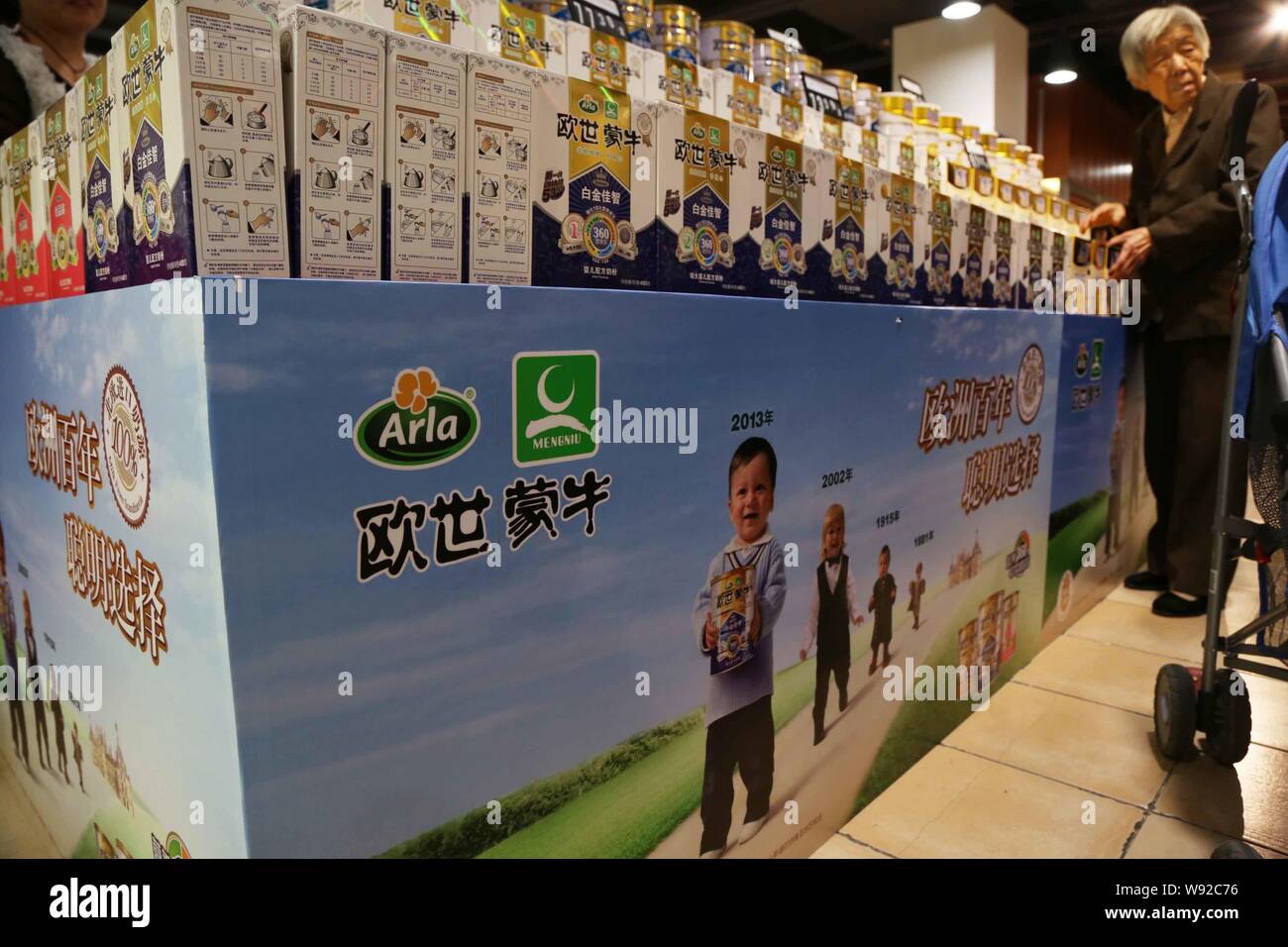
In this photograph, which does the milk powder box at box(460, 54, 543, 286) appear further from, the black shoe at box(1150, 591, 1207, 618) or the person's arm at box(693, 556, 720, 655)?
the black shoe at box(1150, 591, 1207, 618)

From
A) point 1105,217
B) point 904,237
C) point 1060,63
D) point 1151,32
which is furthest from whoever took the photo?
point 1060,63

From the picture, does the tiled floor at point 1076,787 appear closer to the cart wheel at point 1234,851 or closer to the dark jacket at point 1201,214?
the cart wheel at point 1234,851

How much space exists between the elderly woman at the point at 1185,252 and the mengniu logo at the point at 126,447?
119 inches

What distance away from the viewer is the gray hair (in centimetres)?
291

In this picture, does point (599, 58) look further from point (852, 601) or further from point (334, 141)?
point (852, 601)

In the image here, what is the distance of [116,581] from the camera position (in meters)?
1.17

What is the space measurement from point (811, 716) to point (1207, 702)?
1044 millimetres

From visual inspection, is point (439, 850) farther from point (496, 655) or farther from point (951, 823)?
point (951, 823)

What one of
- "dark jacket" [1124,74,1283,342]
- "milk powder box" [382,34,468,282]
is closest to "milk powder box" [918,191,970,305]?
"dark jacket" [1124,74,1283,342]

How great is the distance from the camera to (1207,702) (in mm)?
2064

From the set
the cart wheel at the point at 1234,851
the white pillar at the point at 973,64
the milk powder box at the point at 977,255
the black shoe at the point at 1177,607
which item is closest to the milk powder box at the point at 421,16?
the milk powder box at the point at 977,255

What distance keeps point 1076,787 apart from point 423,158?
187 centimetres

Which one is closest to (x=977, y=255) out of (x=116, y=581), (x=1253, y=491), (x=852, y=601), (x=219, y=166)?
(x=1253, y=491)
